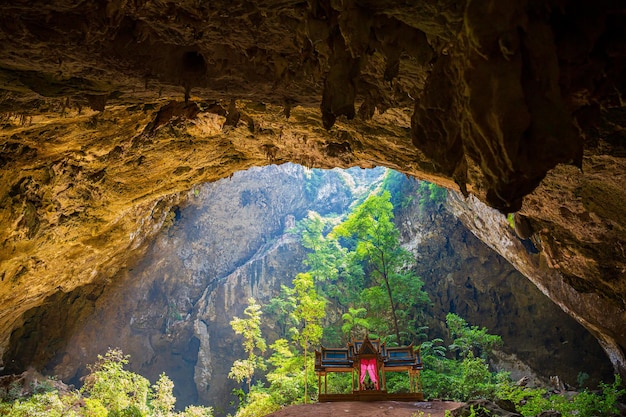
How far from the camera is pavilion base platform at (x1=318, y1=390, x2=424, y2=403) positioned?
39.4 ft

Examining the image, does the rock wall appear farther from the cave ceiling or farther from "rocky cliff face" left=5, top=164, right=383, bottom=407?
"rocky cliff face" left=5, top=164, right=383, bottom=407

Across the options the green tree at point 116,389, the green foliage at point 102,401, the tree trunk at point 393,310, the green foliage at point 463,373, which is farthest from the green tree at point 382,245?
the green tree at point 116,389

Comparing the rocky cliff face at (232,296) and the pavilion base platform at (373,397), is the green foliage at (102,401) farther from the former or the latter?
the pavilion base platform at (373,397)

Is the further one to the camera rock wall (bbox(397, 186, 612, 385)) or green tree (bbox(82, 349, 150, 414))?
rock wall (bbox(397, 186, 612, 385))

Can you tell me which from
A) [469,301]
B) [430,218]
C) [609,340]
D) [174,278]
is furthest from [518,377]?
[174,278]

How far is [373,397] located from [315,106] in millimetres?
10119

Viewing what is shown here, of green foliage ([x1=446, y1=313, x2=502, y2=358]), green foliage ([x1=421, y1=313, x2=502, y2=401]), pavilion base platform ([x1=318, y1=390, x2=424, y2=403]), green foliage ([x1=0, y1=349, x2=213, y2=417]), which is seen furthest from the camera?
green foliage ([x1=446, y1=313, x2=502, y2=358])

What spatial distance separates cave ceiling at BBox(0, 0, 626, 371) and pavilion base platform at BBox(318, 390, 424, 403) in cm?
568

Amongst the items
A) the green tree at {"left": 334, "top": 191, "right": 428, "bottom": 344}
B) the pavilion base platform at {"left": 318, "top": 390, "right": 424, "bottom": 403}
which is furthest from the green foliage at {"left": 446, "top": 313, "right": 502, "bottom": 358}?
the pavilion base platform at {"left": 318, "top": 390, "right": 424, "bottom": 403}

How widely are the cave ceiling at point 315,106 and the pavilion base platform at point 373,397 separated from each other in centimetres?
568

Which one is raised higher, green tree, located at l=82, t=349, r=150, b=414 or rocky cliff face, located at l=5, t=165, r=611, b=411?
rocky cliff face, located at l=5, t=165, r=611, b=411

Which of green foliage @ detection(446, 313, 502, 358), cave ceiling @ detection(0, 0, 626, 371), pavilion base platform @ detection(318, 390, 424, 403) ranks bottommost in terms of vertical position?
pavilion base platform @ detection(318, 390, 424, 403)

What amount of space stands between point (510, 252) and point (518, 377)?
6.66 meters

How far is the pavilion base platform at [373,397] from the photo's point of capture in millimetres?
12016
